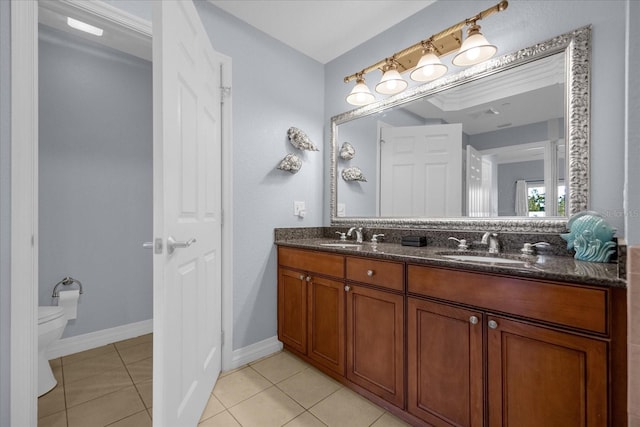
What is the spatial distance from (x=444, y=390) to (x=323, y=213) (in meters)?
1.58

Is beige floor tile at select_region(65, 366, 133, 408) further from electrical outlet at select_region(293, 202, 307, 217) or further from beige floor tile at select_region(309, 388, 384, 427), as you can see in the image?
electrical outlet at select_region(293, 202, 307, 217)

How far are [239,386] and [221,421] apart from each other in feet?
0.98

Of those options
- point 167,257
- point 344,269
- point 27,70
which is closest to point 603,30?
point 344,269

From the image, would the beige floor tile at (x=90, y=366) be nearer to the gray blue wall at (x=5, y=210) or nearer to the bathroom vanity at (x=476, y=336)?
the gray blue wall at (x=5, y=210)

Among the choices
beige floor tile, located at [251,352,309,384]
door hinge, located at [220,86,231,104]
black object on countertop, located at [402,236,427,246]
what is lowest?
beige floor tile, located at [251,352,309,384]

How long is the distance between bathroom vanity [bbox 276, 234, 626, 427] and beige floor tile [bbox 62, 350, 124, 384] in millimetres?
1451

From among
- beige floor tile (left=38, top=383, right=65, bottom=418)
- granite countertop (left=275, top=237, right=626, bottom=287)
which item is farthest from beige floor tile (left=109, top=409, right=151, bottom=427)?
granite countertop (left=275, top=237, right=626, bottom=287)

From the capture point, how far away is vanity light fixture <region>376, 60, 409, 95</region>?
5.69ft

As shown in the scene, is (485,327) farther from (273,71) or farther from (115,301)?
(115,301)

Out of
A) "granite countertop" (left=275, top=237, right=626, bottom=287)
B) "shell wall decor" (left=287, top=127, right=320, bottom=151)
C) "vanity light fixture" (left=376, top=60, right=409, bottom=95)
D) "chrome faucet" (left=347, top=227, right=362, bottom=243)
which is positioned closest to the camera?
"granite countertop" (left=275, top=237, right=626, bottom=287)

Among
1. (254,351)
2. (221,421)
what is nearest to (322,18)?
(254,351)

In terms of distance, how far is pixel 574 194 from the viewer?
4.18 ft

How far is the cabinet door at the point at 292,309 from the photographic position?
187 cm

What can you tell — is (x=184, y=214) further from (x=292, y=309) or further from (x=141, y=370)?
(x=141, y=370)
